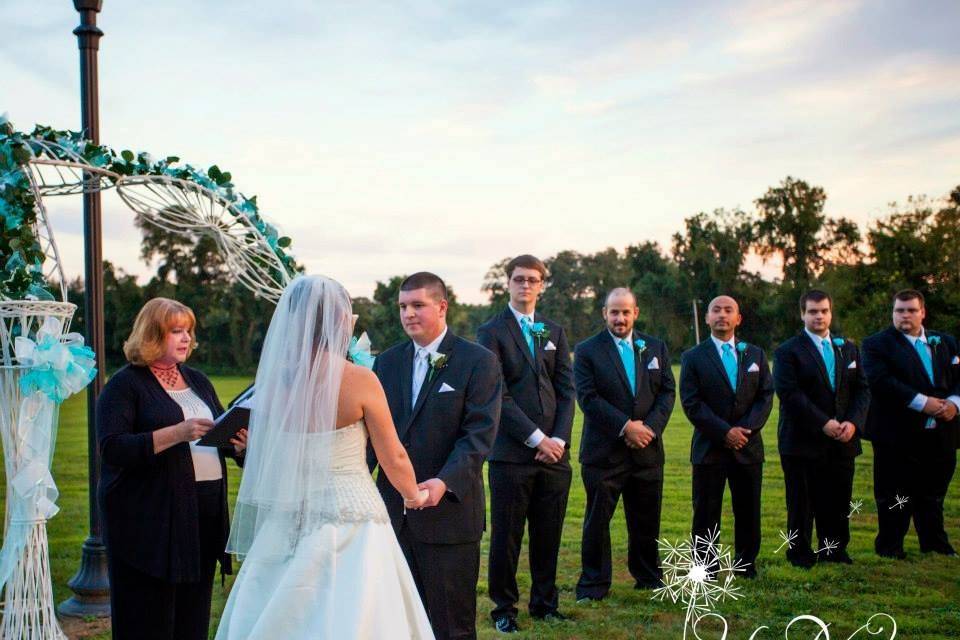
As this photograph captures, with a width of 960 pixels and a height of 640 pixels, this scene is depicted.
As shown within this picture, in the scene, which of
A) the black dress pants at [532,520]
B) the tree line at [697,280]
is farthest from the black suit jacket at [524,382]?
the tree line at [697,280]

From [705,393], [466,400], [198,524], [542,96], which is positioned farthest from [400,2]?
[198,524]

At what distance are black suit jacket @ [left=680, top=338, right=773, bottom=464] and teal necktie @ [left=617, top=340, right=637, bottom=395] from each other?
53cm

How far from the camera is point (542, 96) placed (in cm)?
1190

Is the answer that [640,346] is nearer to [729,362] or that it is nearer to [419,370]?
[729,362]

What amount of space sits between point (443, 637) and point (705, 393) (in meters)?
3.75

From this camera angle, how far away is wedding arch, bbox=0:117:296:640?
4984 millimetres

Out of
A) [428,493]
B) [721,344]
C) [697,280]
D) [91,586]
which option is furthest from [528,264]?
[697,280]

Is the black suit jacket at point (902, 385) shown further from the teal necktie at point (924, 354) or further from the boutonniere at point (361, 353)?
the boutonniere at point (361, 353)

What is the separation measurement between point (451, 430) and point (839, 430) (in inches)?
171

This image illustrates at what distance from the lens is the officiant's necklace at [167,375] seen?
4.57m

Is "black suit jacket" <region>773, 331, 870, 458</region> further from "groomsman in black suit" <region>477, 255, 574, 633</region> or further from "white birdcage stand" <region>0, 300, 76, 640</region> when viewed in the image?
"white birdcage stand" <region>0, 300, 76, 640</region>

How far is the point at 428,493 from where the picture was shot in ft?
13.5

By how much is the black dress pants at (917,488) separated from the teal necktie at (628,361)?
2859mm

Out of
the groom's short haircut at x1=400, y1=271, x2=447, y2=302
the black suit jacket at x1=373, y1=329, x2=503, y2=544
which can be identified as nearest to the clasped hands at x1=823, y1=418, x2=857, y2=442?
the black suit jacket at x1=373, y1=329, x2=503, y2=544
